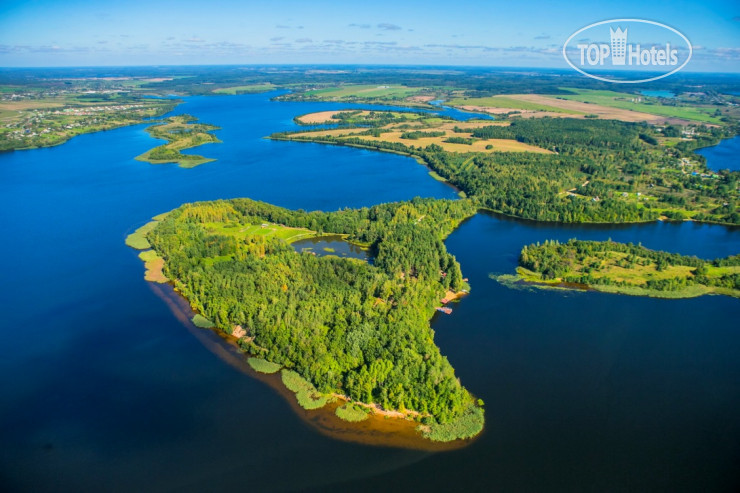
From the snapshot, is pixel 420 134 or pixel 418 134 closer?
pixel 418 134

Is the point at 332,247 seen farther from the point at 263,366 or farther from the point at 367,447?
the point at 367,447

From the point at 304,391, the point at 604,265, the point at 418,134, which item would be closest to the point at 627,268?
the point at 604,265

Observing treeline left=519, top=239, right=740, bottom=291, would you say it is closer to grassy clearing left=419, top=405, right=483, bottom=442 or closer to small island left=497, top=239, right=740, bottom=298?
small island left=497, top=239, right=740, bottom=298

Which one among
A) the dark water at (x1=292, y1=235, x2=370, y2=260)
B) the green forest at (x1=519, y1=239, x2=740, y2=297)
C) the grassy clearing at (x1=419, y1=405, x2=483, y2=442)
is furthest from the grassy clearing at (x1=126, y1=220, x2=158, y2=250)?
the green forest at (x1=519, y1=239, x2=740, y2=297)

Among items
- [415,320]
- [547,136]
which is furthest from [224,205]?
[547,136]

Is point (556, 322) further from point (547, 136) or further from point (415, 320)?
point (547, 136)

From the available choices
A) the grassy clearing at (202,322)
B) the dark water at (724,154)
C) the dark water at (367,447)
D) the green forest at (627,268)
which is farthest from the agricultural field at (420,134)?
the grassy clearing at (202,322)

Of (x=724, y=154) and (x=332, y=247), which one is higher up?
(x=724, y=154)
